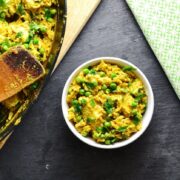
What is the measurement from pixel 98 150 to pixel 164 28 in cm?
114

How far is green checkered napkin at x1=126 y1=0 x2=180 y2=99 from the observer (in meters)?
3.79

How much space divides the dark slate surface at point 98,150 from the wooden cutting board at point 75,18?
3.1 inches

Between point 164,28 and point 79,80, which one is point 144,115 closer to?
point 79,80

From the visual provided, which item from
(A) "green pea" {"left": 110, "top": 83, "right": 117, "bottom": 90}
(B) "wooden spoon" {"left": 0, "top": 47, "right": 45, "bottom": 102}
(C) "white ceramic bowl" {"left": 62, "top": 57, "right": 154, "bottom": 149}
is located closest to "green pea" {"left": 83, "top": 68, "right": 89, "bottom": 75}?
(C) "white ceramic bowl" {"left": 62, "top": 57, "right": 154, "bottom": 149}

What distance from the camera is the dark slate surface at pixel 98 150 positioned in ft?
12.4

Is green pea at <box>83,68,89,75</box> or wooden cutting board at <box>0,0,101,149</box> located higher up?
wooden cutting board at <box>0,0,101,149</box>

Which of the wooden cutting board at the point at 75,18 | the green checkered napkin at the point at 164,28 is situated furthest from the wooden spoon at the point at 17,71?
the green checkered napkin at the point at 164,28

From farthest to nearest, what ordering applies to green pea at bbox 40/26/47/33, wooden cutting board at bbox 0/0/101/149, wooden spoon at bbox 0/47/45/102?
wooden cutting board at bbox 0/0/101/149 < green pea at bbox 40/26/47/33 < wooden spoon at bbox 0/47/45/102

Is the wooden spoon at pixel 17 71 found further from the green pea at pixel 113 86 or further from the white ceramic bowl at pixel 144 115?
the green pea at pixel 113 86

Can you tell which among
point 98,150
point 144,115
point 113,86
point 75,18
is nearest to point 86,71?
point 113,86

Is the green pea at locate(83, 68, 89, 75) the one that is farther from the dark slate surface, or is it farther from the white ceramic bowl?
the dark slate surface

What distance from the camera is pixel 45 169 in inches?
149

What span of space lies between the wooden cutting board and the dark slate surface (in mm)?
78

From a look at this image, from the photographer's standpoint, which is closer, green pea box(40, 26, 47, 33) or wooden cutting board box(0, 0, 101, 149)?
green pea box(40, 26, 47, 33)
